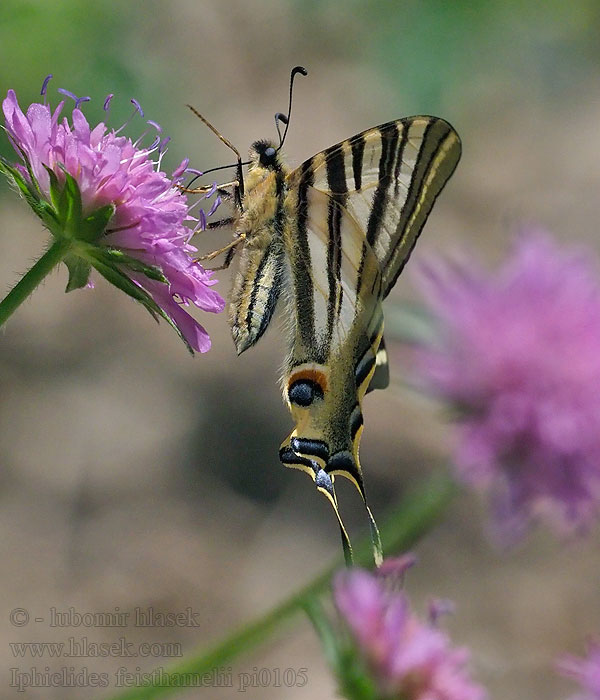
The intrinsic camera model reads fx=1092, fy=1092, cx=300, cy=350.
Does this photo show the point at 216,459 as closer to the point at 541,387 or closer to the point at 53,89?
the point at 53,89

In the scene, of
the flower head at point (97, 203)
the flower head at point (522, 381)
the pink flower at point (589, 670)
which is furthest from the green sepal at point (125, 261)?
the pink flower at point (589, 670)

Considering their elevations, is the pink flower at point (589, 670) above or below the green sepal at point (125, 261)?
below

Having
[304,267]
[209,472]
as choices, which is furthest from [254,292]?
[209,472]

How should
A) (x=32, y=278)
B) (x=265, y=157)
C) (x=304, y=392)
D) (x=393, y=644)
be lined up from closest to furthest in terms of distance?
(x=32, y=278) → (x=393, y=644) → (x=304, y=392) → (x=265, y=157)

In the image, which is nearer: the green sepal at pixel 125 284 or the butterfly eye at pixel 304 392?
the green sepal at pixel 125 284

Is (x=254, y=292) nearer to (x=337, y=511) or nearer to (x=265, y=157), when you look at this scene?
(x=265, y=157)

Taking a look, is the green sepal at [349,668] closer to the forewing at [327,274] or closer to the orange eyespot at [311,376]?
the orange eyespot at [311,376]

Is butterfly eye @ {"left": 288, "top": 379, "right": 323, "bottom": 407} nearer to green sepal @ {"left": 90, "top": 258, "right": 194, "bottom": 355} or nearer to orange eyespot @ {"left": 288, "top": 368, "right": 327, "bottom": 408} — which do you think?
orange eyespot @ {"left": 288, "top": 368, "right": 327, "bottom": 408}

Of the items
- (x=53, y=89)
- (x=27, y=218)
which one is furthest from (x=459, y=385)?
(x=27, y=218)
